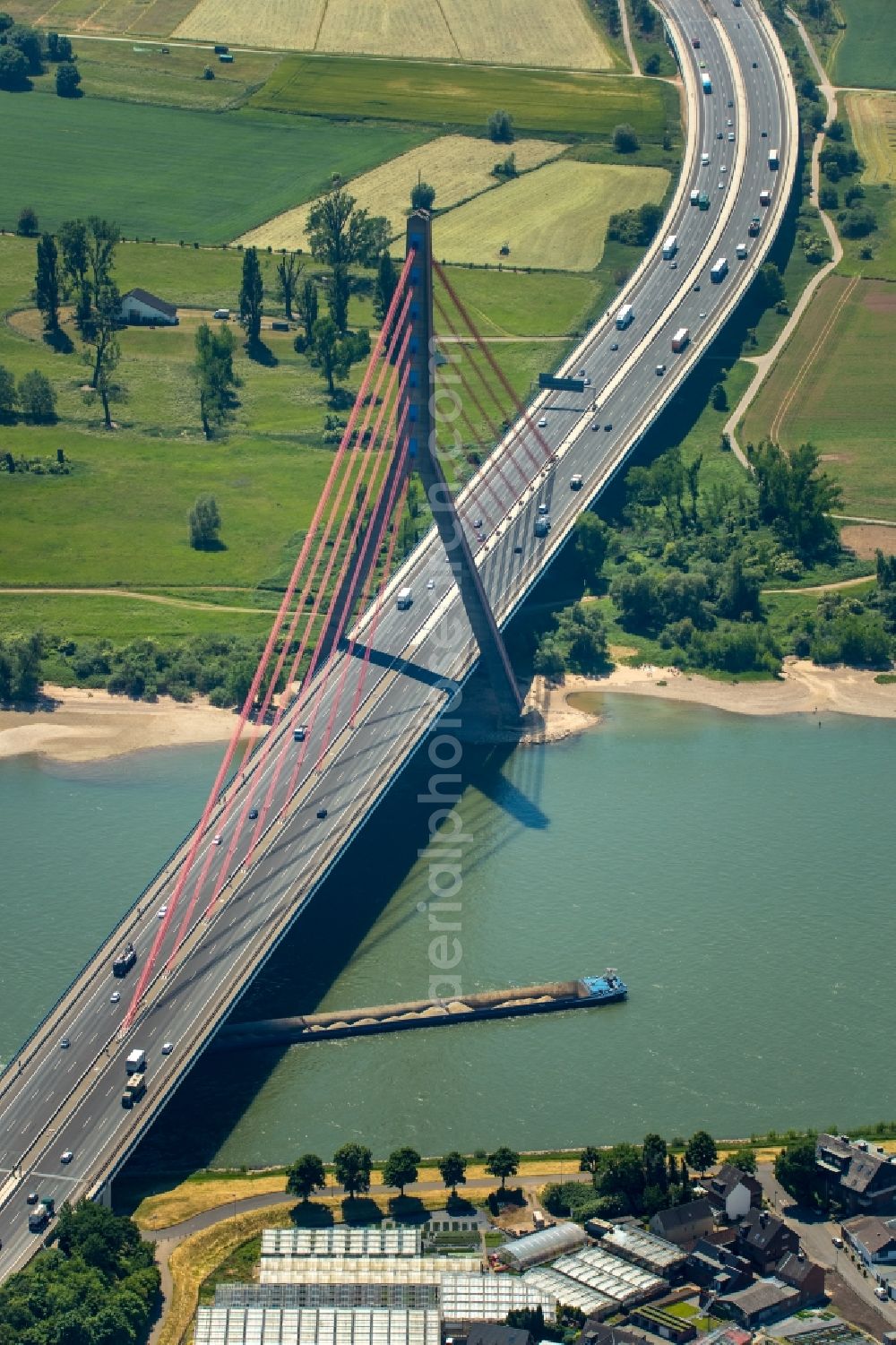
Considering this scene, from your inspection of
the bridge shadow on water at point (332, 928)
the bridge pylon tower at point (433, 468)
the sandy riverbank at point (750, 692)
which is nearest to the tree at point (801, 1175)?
the bridge shadow on water at point (332, 928)

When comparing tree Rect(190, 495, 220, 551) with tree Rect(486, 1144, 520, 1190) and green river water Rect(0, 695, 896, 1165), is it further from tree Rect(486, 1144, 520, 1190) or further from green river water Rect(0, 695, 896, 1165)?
tree Rect(486, 1144, 520, 1190)

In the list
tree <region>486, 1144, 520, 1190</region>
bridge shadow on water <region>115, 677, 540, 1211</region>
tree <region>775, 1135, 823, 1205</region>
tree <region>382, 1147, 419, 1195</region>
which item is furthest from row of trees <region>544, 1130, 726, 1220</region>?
bridge shadow on water <region>115, 677, 540, 1211</region>

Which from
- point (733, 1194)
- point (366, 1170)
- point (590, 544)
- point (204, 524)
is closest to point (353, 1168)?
point (366, 1170)

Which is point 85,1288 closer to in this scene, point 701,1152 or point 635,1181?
point 635,1181

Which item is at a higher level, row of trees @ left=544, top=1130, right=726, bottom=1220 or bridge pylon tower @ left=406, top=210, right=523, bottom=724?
bridge pylon tower @ left=406, top=210, right=523, bottom=724

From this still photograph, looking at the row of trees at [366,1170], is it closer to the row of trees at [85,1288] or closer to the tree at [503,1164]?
the tree at [503,1164]
